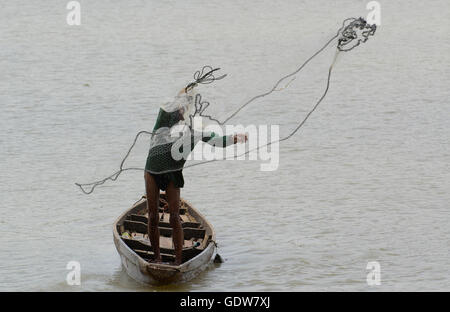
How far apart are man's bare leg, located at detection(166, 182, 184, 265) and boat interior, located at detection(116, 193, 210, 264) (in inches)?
8.8

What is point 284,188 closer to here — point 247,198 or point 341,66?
point 247,198

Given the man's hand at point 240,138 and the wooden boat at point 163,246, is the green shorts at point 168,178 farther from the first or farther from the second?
the wooden boat at point 163,246

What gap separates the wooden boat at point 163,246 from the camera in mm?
7984

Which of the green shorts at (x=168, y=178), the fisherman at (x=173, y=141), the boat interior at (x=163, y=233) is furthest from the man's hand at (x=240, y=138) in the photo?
the boat interior at (x=163, y=233)

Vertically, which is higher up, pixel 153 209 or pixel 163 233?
pixel 153 209

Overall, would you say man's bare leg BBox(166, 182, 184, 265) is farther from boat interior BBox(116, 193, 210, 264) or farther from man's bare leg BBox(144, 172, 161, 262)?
boat interior BBox(116, 193, 210, 264)

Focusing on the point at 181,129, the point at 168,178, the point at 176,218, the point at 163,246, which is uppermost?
the point at 181,129

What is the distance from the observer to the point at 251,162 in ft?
40.7

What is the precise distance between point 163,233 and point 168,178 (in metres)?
1.48

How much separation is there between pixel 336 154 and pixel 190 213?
148 inches

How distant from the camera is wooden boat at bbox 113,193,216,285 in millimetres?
7984

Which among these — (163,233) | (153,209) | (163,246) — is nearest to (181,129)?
(153,209)

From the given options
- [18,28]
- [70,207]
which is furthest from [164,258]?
[18,28]

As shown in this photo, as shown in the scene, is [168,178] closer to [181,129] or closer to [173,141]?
[173,141]
